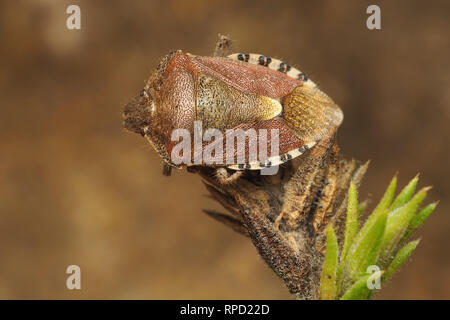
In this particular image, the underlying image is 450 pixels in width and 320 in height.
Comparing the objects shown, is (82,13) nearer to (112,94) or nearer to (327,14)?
(112,94)

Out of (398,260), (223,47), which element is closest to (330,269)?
(398,260)

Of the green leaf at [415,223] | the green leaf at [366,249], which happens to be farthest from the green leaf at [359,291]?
the green leaf at [415,223]

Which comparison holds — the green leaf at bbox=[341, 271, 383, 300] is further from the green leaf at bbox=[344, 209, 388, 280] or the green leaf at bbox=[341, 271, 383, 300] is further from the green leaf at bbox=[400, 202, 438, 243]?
the green leaf at bbox=[400, 202, 438, 243]

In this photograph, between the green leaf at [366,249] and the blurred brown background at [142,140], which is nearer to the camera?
the green leaf at [366,249]

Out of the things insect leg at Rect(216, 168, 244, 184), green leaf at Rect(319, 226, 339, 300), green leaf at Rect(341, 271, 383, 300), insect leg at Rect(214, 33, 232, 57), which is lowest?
green leaf at Rect(341, 271, 383, 300)

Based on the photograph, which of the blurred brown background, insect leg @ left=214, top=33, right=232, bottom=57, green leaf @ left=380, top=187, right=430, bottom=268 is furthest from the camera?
the blurred brown background

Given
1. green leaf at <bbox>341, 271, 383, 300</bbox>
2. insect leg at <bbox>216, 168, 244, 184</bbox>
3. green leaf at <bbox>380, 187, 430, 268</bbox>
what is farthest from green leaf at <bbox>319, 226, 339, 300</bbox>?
insect leg at <bbox>216, 168, 244, 184</bbox>

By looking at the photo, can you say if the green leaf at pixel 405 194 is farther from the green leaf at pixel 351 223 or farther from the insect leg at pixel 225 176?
the insect leg at pixel 225 176

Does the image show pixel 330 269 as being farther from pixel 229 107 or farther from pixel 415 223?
pixel 229 107
